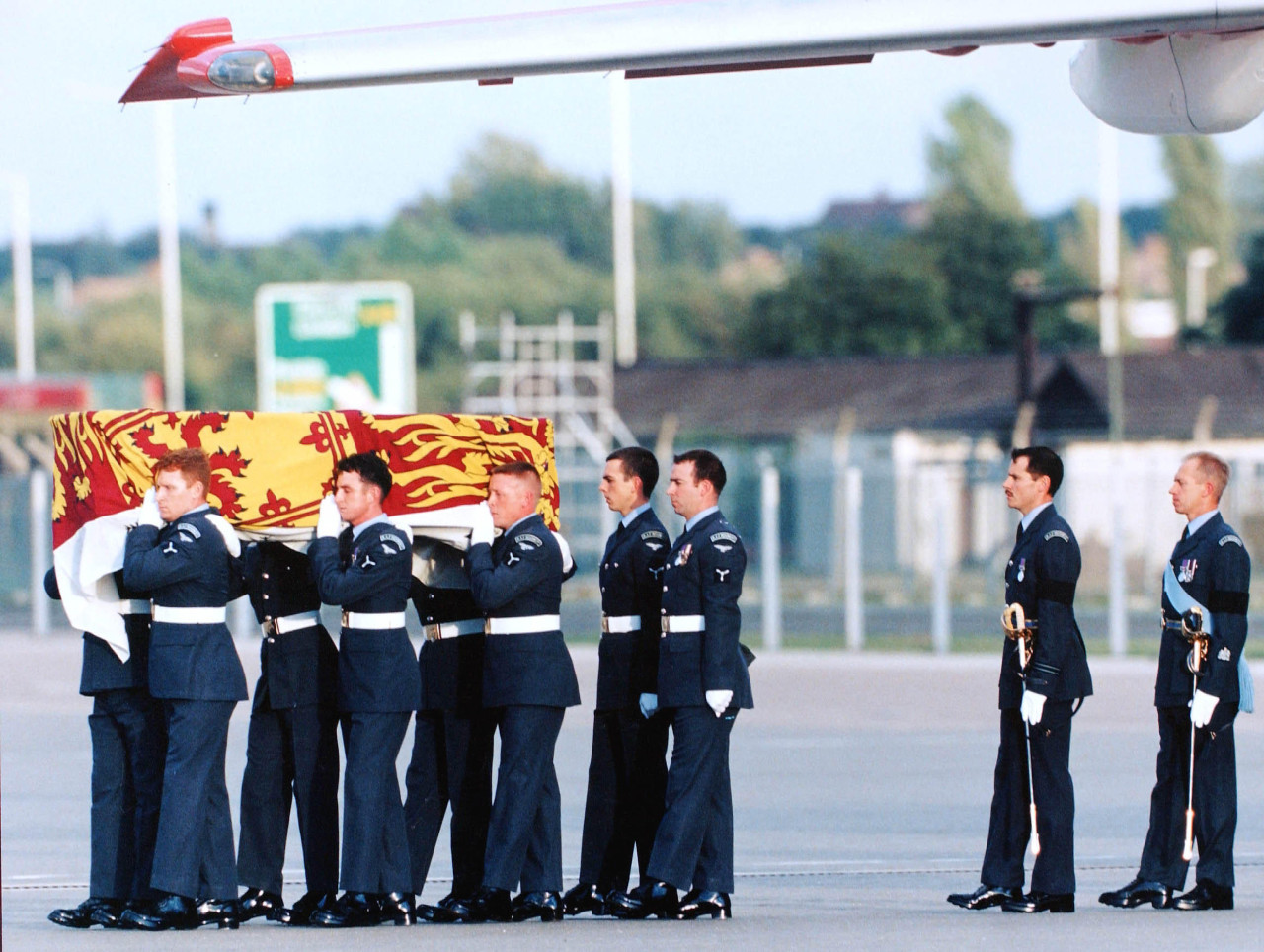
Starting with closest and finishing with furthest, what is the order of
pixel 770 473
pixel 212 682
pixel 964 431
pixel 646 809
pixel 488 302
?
pixel 212 682, pixel 646 809, pixel 770 473, pixel 964 431, pixel 488 302

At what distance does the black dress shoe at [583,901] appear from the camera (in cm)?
852

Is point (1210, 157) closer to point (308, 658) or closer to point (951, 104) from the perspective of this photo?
point (951, 104)

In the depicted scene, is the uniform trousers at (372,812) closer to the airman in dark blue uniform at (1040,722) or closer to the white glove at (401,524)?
the white glove at (401,524)

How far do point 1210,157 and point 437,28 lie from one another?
7679cm

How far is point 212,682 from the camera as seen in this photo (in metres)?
8.06

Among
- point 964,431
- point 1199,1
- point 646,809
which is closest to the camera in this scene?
point 1199,1

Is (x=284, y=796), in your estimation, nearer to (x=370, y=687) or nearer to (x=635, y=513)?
(x=370, y=687)

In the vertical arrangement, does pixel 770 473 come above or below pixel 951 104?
below

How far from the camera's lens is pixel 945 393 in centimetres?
3747

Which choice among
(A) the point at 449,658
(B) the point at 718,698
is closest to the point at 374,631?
(A) the point at 449,658

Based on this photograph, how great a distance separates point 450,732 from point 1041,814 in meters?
2.49

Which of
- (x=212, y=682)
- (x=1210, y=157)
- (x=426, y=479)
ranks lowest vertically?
(x=212, y=682)

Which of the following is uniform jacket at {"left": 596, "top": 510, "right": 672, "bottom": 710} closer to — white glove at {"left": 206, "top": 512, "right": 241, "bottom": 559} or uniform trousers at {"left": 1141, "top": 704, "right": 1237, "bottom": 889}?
white glove at {"left": 206, "top": 512, "right": 241, "bottom": 559}

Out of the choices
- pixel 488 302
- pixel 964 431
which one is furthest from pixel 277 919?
pixel 488 302
